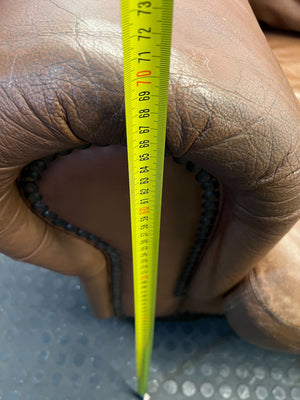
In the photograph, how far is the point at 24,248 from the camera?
491 millimetres

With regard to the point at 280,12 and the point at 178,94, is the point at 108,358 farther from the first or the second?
the point at 280,12

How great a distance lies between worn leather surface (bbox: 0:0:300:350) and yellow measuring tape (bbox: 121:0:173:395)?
35 millimetres

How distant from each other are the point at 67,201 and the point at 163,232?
0.47 feet

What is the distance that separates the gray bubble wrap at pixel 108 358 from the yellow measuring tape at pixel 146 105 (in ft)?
1.47

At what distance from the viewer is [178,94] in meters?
0.31

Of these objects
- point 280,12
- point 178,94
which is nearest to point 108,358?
point 178,94

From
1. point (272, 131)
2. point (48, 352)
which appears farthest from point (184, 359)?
point (272, 131)

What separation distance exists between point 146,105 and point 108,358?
0.67 meters

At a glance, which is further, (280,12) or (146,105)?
(280,12)

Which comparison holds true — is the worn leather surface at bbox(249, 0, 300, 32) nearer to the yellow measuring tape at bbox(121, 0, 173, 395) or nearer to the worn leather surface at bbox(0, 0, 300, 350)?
the worn leather surface at bbox(0, 0, 300, 350)

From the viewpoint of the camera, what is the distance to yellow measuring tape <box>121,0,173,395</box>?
23 centimetres

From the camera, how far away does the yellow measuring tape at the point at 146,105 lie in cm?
23

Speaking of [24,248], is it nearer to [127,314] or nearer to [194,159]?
[194,159]

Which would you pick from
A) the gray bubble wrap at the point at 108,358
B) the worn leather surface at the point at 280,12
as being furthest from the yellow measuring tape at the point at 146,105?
the worn leather surface at the point at 280,12
